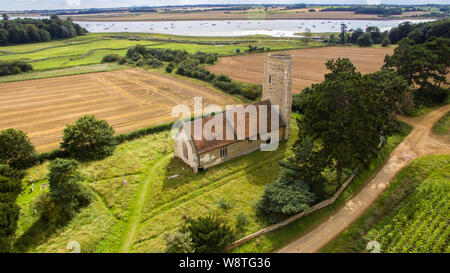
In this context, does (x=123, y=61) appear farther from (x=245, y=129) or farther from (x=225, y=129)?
(x=245, y=129)

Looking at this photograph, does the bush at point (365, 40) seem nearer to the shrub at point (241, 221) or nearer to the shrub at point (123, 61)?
the shrub at point (123, 61)

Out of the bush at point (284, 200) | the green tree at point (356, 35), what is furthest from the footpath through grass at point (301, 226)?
the green tree at point (356, 35)

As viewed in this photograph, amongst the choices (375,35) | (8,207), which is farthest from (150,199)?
(375,35)

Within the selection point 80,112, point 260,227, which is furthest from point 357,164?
point 80,112

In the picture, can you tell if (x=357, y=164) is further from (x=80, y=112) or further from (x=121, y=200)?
(x=80, y=112)

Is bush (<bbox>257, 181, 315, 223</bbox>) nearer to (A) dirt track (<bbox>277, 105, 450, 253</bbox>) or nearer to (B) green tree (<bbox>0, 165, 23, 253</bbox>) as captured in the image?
(A) dirt track (<bbox>277, 105, 450, 253</bbox>)

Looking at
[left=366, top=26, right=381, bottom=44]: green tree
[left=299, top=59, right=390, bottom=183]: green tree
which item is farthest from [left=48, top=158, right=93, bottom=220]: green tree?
[left=366, top=26, right=381, bottom=44]: green tree
